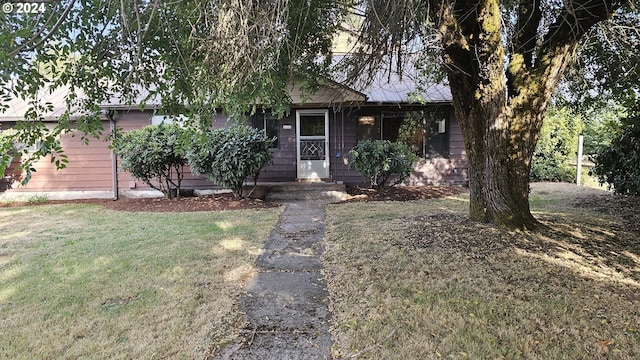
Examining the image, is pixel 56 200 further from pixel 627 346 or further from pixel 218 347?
pixel 627 346

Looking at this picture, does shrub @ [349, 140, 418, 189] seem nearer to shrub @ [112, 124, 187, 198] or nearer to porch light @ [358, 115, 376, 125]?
porch light @ [358, 115, 376, 125]

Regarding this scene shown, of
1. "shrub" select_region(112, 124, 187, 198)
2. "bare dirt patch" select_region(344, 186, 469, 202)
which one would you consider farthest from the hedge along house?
"shrub" select_region(112, 124, 187, 198)

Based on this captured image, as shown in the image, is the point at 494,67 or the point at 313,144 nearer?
the point at 494,67

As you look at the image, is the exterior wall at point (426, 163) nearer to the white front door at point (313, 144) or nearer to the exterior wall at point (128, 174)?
the exterior wall at point (128, 174)

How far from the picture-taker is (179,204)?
8703 mm

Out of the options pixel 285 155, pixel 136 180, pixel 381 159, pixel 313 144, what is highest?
pixel 313 144

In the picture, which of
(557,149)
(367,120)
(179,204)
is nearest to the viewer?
(179,204)

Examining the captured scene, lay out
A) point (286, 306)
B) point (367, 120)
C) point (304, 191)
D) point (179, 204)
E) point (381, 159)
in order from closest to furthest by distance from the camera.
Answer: point (286, 306)
point (179, 204)
point (381, 159)
point (304, 191)
point (367, 120)

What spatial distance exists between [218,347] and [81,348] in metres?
0.95

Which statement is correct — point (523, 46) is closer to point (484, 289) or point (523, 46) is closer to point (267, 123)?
point (484, 289)

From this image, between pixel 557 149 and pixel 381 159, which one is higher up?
pixel 557 149

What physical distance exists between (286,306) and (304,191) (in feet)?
20.8

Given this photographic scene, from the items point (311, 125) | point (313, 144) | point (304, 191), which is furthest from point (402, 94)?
point (304, 191)

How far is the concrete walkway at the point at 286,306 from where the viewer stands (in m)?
2.54
